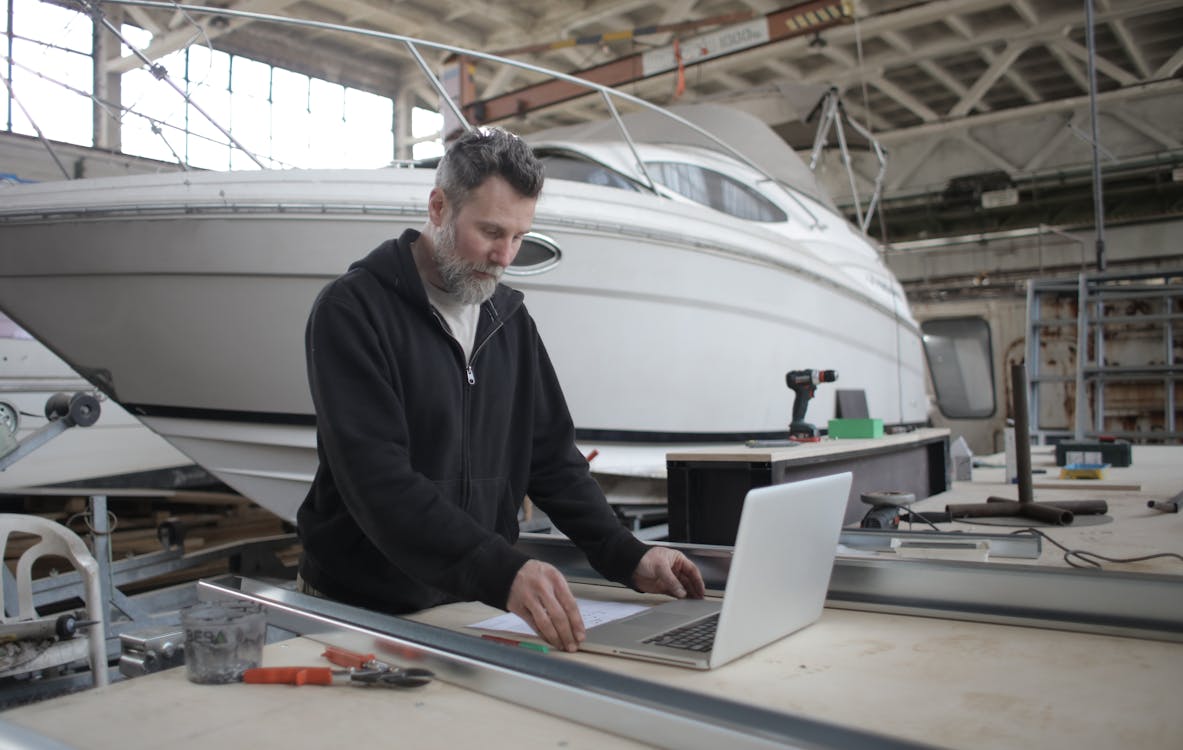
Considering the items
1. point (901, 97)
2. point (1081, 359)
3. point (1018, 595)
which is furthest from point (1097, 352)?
point (901, 97)

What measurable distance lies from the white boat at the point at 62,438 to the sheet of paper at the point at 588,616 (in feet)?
12.7

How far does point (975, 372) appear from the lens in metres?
10.5

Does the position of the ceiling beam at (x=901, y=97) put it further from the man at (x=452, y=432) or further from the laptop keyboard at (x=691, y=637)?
the laptop keyboard at (x=691, y=637)

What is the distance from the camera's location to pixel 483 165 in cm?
132

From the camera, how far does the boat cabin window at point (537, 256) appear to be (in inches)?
144

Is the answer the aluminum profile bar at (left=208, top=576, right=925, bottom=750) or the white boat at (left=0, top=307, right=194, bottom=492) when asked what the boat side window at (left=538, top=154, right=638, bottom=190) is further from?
the aluminum profile bar at (left=208, top=576, right=925, bottom=750)

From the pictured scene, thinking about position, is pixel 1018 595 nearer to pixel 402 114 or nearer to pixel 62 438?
pixel 62 438

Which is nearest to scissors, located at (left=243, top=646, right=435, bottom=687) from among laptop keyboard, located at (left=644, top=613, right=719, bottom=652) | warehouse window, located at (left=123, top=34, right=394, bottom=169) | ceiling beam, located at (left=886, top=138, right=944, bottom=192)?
laptop keyboard, located at (left=644, top=613, right=719, bottom=652)

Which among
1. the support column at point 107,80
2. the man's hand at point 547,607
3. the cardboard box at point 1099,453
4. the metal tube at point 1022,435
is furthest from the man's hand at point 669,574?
the support column at point 107,80

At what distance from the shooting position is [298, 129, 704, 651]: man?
1.14 metres

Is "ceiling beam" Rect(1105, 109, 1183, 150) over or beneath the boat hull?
over

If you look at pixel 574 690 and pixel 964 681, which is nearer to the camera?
pixel 574 690

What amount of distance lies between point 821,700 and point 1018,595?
0.45 m

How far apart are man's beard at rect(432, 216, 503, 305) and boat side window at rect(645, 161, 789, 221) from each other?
3.21 metres
